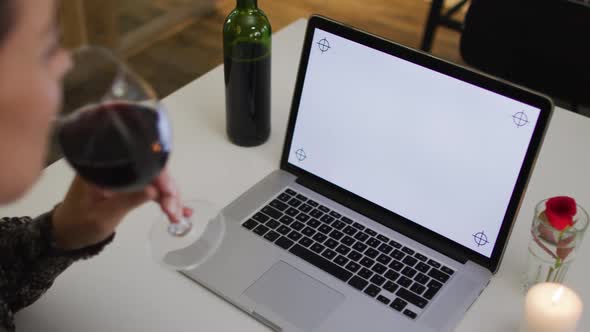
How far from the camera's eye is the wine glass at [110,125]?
59 cm

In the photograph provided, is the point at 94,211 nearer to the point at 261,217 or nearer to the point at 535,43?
the point at 261,217

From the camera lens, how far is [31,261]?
2.77 ft

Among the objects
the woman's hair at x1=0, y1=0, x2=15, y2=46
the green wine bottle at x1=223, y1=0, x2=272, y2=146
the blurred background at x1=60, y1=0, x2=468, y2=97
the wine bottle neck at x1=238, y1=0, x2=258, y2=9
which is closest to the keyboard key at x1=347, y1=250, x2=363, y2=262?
the green wine bottle at x1=223, y1=0, x2=272, y2=146

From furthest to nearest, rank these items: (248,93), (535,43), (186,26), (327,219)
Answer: (186,26)
(535,43)
(248,93)
(327,219)

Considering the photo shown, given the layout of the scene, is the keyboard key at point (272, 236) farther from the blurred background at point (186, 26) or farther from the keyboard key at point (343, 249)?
the blurred background at point (186, 26)

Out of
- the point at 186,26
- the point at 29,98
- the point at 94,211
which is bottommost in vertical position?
the point at 186,26

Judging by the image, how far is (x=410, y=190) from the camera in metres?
0.97

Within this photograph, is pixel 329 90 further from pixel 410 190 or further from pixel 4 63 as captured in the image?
pixel 4 63

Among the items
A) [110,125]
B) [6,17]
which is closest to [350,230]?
[110,125]

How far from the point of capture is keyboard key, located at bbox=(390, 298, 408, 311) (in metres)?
0.86

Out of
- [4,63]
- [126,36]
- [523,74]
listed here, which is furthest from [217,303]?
[126,36]

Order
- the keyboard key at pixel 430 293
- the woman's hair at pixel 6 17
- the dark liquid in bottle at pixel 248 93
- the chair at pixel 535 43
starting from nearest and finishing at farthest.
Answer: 1. the woman's hair at pixel 6 17
2. the keyboard key at pixel 430 293
3. the dark liquid in bottle at pixel 248 93
4. the chair at pixel 535 43

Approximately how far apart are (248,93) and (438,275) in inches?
17.7

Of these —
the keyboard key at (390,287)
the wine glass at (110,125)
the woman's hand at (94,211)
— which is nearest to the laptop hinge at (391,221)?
the keyboard key at (390,287)
